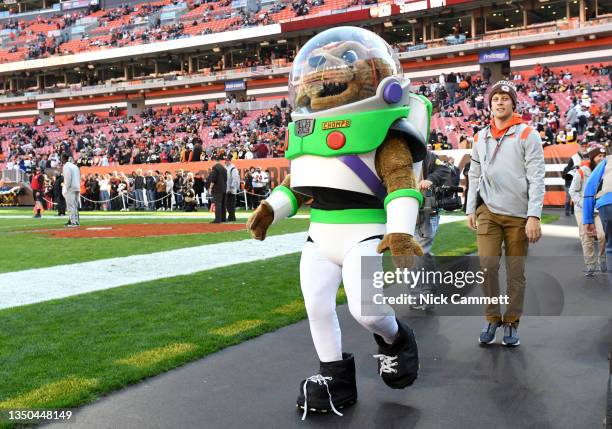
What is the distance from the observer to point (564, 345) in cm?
442

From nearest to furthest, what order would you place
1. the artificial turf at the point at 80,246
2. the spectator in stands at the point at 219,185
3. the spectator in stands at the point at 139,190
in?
the artificial turf at the point at 80,246 < the spectator in stands at the point at 219,185 < the spectator in stands at the point at 139,190

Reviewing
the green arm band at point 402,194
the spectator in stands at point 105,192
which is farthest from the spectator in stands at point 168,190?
the green arm band at point 402,194

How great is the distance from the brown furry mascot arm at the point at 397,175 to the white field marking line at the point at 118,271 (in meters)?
4.33

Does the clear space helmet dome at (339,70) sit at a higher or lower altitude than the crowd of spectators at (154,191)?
higher

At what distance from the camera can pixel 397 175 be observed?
3.12 meters

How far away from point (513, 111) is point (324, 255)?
7.09 ft

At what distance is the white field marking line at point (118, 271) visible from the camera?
6.65 m

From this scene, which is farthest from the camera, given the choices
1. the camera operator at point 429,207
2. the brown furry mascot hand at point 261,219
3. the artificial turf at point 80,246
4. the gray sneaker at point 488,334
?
the artificial turf at point 80,246

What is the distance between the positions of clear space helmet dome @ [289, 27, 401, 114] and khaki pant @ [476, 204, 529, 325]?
5.26 feet

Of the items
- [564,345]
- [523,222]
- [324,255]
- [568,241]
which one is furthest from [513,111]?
[568,241]

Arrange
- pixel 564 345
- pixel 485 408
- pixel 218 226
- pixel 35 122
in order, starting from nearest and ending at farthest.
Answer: pixel 485 408 < pixel 564 345 < pixel 218 226 < pixel 35 122

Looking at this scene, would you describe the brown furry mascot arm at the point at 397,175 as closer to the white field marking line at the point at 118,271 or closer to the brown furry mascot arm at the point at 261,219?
the brown furry mascot arm at the point at 261,219

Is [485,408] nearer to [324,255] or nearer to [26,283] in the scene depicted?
[324,255]

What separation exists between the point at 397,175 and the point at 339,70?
2.09 ft
